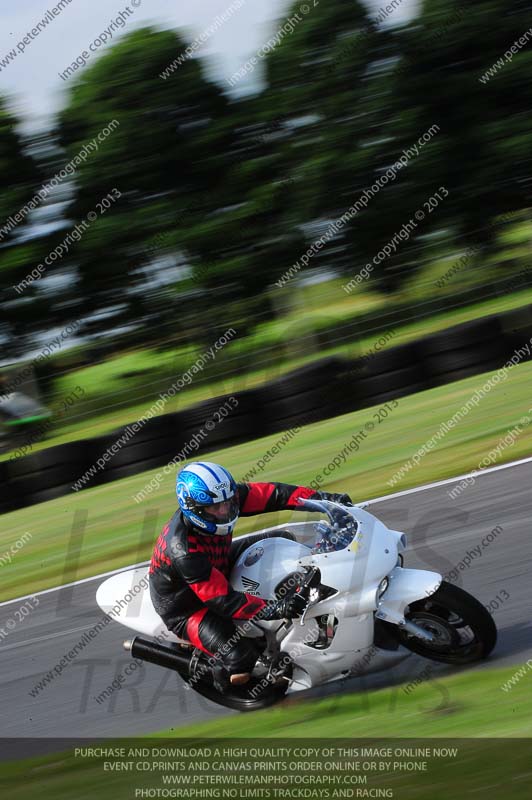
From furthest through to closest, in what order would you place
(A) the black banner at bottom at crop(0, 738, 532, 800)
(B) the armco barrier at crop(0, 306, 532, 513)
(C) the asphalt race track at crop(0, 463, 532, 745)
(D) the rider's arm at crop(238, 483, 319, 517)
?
(B) the armco barrier at crop(0, 306, 532, 513) < (C) the asphalt race track at crop(0, 463, 532, 745) < (D) the rider's arm at crop(238, 483, 319, 517) < (A) the black banner at bottom at crop(0, 738, 532, 800)

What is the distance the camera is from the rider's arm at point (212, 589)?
517cm

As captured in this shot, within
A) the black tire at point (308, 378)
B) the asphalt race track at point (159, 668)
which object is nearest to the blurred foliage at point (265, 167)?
the black tire at point (308, 378)

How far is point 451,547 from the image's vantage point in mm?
7422

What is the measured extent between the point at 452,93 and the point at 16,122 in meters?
8.50

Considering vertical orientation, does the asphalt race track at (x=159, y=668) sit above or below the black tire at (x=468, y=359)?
above

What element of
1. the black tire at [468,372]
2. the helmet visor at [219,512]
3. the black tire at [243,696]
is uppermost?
the helmet visor at [219,512]

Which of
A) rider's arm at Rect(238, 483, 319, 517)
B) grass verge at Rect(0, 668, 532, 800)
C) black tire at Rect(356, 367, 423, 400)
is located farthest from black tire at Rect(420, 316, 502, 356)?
grass verge at Rect(0, 668, 532, 800)

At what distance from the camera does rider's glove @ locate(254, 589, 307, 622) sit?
5035 mm

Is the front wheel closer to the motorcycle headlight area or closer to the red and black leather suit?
the motorcycle headlight area

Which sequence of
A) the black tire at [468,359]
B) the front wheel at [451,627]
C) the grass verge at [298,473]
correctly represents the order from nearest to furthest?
1. the front wheel at [451,627]
2. the grass verge at [298,473]
3. the black tire at [468,359]

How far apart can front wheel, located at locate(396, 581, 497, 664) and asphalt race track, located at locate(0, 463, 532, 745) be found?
0.11 meters

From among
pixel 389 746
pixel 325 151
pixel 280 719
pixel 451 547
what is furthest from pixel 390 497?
pixel 325 151

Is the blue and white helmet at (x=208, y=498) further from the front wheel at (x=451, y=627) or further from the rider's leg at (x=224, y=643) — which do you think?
the front wheel at (x=451, y=627)

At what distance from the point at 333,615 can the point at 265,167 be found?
1523 centimetres
